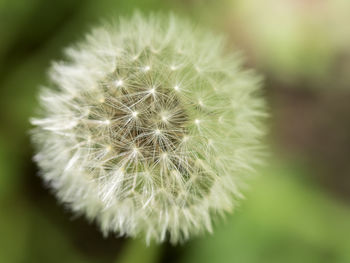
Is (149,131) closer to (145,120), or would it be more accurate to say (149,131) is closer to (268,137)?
(145,120)

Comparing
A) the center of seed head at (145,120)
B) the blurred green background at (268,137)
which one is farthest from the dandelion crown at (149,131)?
the blurred green background at (268,137)

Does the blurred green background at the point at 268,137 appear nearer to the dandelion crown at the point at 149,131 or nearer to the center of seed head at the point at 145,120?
the dandelion crown at the point at 149,131

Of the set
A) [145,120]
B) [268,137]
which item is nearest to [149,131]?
[145,120]

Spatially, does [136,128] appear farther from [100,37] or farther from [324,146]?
[324,146]

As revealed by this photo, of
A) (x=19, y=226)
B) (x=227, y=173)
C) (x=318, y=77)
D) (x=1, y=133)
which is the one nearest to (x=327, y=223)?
(x=318, y=77)

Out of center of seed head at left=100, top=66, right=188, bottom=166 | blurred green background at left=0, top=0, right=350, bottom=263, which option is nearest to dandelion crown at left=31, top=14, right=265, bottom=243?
center of seed head at left=100, top=66, right=188, bottom=166

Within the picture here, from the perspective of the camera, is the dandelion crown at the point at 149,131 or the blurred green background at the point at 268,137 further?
the blurred green background at the point at 268,137

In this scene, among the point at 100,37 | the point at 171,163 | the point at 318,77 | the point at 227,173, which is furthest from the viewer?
the point at 318,77
